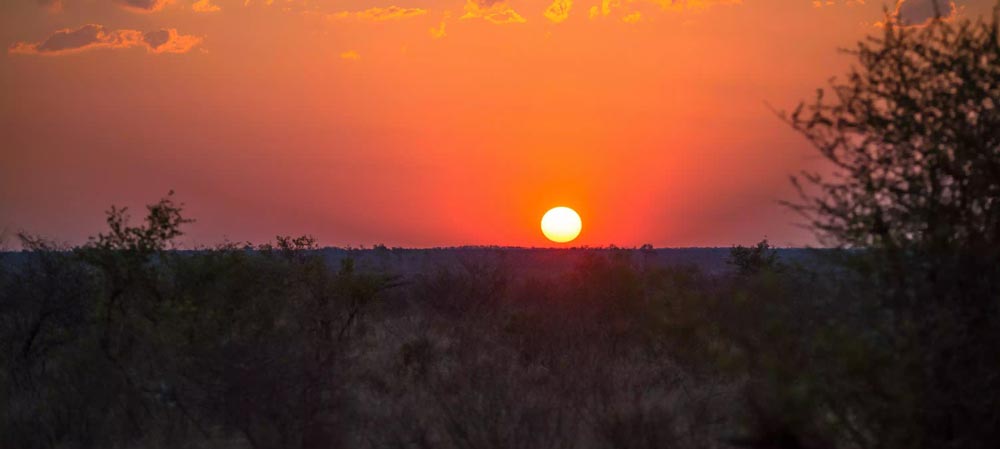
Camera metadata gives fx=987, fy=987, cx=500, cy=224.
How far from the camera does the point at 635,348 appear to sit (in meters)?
19.8

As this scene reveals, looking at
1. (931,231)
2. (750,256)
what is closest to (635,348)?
(931,231)

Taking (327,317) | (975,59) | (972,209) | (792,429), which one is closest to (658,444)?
(792,429)

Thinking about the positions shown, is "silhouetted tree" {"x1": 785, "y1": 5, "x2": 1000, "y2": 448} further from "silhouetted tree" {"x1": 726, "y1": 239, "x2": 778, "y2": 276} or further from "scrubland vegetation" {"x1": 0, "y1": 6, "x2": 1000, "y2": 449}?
"silhouetted tree" {"x1": 726, "y1": 239, "x2": 778, "y2": 276}

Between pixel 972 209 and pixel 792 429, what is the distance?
2.50 m

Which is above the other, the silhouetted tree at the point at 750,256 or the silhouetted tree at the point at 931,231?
the silhouetted tree at the point at 750,256

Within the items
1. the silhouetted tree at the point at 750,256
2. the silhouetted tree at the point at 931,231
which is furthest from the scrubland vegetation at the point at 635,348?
the silhouetted tree at the point at 750,256

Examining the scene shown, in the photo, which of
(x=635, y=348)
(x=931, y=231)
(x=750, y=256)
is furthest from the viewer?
(x=750, y=256)

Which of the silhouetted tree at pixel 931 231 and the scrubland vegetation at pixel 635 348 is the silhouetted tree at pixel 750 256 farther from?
the silhouetted tree at pixel 931 231

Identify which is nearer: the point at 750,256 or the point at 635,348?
the point at 635,348

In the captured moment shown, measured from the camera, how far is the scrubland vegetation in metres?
7.68

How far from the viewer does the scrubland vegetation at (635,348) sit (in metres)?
7.68

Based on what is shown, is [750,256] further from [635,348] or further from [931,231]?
[931,231]

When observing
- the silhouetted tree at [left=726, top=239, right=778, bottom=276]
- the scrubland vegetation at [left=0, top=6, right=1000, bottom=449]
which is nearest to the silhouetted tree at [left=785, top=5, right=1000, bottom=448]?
the scrubland vegetation at [left=0, top=6, right=1000, bottom=449]

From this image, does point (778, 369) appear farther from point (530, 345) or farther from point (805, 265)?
point (530, 345)
